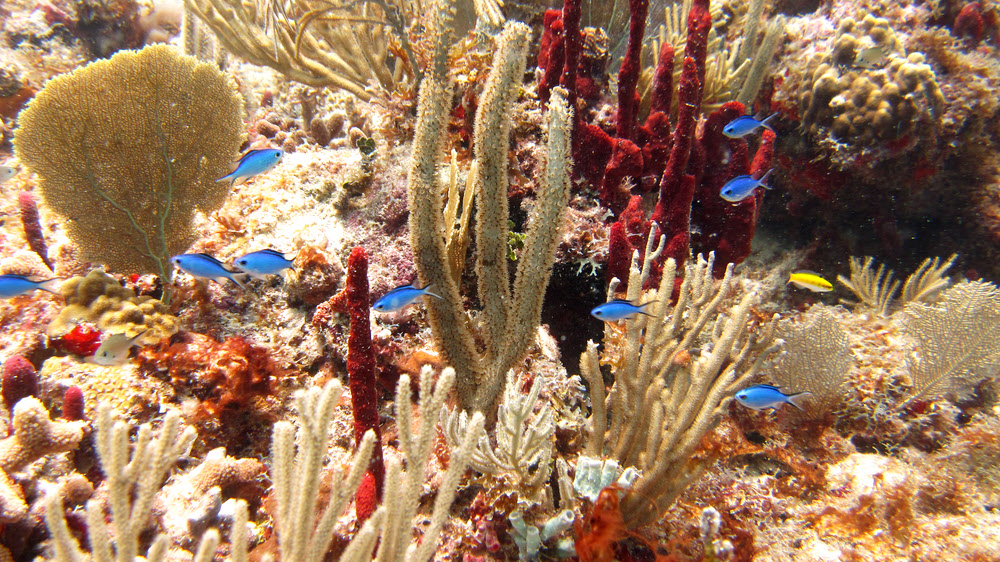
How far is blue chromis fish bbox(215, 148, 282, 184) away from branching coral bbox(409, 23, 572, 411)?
1.54 meters

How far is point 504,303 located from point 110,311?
124 inches

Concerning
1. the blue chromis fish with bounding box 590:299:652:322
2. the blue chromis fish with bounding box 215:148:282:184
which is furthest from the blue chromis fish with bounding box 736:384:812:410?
the blue chromis fish with bounding box 215:148:282:184

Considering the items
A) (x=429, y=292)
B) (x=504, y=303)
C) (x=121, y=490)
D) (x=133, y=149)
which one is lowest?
(x=121, y=490)

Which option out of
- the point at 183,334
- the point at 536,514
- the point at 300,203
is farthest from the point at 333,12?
the point at 536,514

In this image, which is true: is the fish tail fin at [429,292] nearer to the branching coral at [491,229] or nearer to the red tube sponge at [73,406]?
the branching coral at [491,229]

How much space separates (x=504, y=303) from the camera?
261 cm

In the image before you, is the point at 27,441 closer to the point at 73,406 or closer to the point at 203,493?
the point at 73,406

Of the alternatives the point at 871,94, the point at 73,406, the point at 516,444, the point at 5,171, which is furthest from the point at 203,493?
the point at 871,94

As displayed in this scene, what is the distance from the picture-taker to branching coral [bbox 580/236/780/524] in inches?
92.7

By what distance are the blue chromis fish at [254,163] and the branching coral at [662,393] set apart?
2.78m

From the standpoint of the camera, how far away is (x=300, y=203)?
4344 mm

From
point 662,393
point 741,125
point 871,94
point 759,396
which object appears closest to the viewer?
point 759,396

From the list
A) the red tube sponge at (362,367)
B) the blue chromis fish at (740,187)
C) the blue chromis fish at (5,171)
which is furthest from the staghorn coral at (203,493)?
the blue chromis fish at (5,171)

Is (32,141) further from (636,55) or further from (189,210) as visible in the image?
(636,55)
